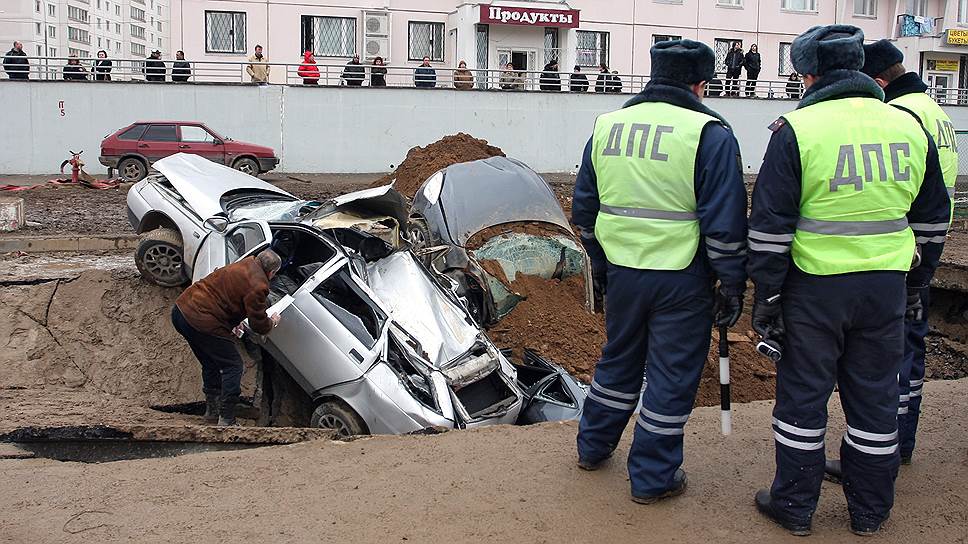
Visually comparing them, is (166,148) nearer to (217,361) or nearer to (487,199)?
(487,199)

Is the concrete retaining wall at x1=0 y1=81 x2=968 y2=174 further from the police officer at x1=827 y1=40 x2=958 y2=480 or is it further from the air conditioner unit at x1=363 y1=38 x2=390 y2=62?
the police officer at x1=827 y1=40 x2=958 y2=480

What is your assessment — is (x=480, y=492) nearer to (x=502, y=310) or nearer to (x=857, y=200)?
(x=857, y=200)

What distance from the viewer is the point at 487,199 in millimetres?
9445

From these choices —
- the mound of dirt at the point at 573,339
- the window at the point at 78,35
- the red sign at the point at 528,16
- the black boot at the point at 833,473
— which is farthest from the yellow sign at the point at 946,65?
the window at the point at 78,35

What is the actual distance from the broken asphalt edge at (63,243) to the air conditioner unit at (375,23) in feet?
62.0

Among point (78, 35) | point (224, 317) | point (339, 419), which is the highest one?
point (78, 35)

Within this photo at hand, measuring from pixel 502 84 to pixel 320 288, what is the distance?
23.0 meters

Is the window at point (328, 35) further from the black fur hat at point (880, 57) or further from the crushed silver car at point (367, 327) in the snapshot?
the black fur hat at point (880, 57)

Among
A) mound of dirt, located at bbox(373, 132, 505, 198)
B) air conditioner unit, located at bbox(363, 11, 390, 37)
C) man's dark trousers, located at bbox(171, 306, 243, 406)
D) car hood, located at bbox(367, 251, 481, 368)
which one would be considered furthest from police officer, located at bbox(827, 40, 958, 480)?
air conditioner unit, located at bbox(363, 11, 390, 37)

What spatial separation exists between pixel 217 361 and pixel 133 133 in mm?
16297

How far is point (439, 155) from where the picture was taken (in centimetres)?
1424

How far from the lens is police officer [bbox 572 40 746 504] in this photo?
153 inches

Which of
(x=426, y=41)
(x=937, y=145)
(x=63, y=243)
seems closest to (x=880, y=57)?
(x=937, y=145)

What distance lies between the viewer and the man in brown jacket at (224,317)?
648 cm
